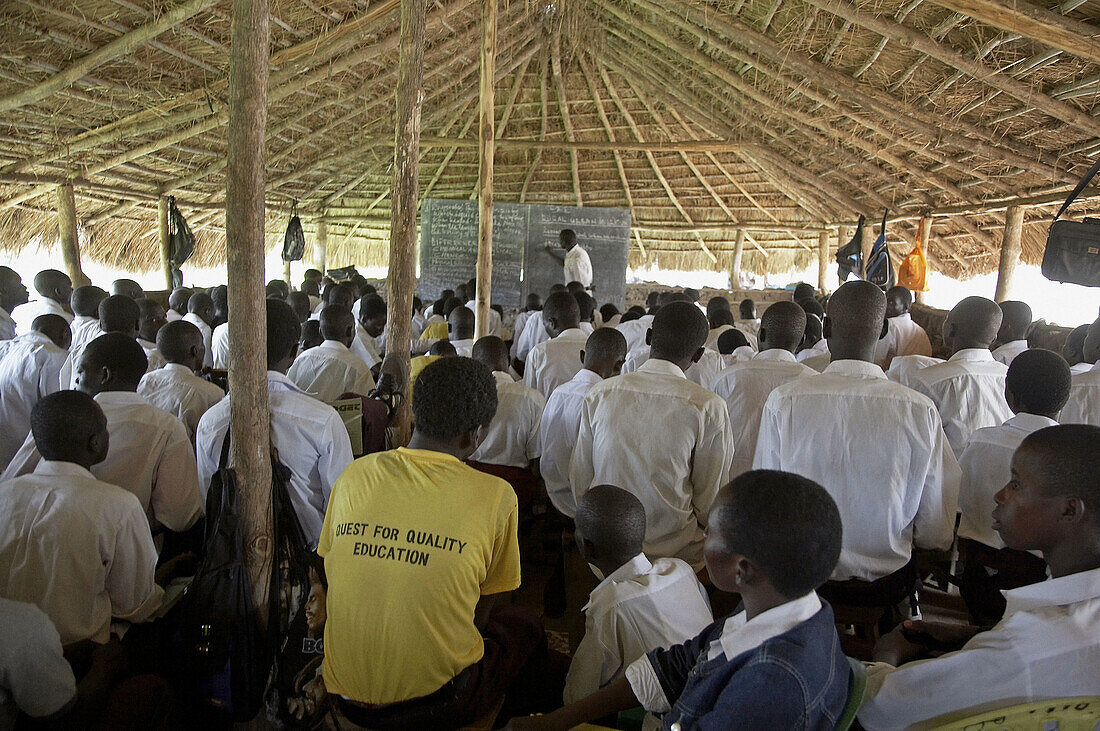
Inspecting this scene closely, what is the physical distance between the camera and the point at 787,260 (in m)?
16.1

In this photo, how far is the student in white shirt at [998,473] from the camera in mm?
2775

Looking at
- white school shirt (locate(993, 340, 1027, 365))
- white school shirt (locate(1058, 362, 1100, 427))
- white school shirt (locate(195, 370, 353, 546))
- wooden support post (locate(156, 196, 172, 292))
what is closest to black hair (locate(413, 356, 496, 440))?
white school shirt (locate(195, 370, 353, 546))

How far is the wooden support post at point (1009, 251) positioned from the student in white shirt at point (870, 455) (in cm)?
776

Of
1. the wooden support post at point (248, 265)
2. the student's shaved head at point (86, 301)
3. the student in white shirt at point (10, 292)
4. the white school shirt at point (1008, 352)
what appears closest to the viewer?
the wooden support post at point (248, 265)

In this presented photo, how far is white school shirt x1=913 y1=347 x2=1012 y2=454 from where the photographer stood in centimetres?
369

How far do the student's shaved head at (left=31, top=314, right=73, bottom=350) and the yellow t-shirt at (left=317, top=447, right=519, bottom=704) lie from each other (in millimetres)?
3530

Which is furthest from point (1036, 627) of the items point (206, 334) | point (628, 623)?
point (206, 334)

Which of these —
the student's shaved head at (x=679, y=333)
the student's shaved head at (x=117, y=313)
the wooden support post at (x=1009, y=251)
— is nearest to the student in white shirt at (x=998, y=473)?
the student's shaved head at (x=679, y=333)

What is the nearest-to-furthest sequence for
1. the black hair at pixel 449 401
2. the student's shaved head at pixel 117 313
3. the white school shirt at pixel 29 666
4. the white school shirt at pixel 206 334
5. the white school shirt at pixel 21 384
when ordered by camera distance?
the white school shirt at pixel 29 666 < the black hair at pixel 449 401 < the white school shirt at pixel 21 384 < the student's shaved head at pixel 117 313 < the white school shirt at pixel 206 334

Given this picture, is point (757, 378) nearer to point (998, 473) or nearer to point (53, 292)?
point (998, 473)

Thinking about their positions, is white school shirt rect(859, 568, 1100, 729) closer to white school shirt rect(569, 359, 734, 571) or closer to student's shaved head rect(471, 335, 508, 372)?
white school shirt rect(569, 359, 734, 571)

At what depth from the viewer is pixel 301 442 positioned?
288cm

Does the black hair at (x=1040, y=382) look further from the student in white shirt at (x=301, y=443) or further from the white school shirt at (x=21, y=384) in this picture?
the white school shirt at (x=21, y=384)

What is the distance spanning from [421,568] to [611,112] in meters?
12.1
